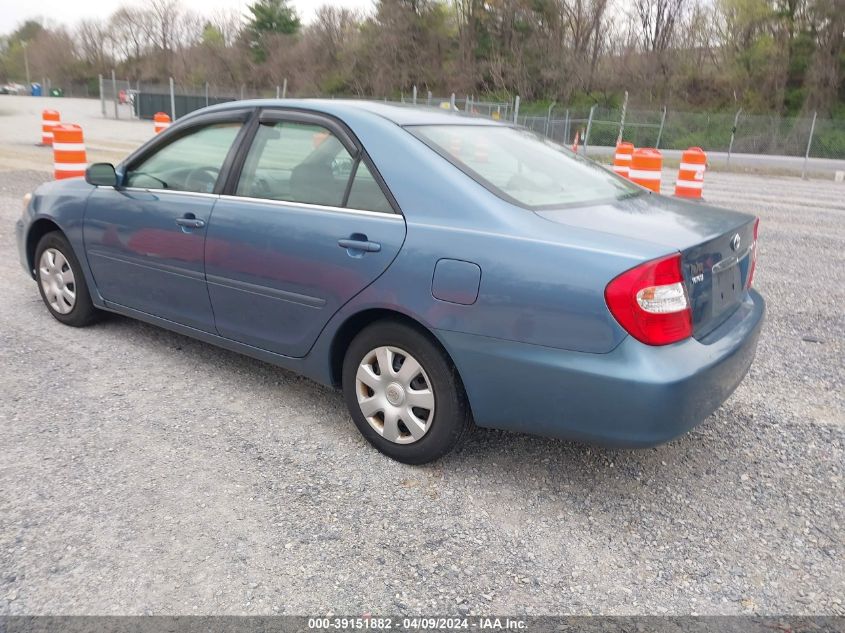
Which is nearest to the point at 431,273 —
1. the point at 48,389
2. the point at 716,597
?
the point at 716,597

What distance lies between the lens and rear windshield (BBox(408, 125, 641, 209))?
3.16 m

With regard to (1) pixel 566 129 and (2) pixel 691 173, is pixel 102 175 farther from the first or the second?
(1) pixel 566 129

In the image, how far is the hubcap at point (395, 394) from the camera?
3094mm

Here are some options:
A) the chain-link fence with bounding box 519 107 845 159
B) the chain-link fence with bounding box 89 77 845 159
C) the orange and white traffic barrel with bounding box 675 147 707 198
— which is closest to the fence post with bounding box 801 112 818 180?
the chain-link fence with bounding box 89 77 845 159

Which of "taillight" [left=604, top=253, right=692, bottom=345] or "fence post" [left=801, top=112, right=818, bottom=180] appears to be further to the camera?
"fence post" [left=801, top=112, right=818, bottom=180]

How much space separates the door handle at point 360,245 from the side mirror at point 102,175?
1936 millimetres

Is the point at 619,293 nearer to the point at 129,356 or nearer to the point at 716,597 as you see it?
the point at 716,597

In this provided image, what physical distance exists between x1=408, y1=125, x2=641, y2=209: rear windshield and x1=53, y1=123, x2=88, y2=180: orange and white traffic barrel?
811cm

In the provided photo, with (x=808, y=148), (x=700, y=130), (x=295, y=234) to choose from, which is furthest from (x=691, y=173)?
(x=700, y=130)

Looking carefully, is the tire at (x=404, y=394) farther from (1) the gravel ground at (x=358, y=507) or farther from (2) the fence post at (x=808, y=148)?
(2) the fence post at (x=808, y=148)

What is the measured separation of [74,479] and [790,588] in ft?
9.26

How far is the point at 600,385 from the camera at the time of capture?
103 inches

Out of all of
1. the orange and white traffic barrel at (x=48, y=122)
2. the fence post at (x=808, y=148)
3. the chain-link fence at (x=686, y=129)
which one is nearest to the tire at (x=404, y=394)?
the orange and white traffic barrel at (x=48, y=122)

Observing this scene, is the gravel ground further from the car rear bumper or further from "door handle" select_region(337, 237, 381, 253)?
"door handle" select_region(337, 237, 381, 253)
